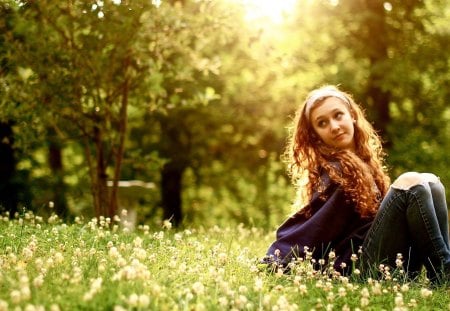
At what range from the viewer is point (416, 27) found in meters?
17.1

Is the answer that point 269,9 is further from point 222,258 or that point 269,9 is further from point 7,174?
point 222,258

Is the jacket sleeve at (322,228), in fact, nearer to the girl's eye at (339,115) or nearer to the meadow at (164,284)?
the meadow at (164,284)

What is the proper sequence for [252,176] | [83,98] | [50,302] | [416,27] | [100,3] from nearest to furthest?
[50,302]
[100,3]
[83,98]
[416,27]
[252,176]

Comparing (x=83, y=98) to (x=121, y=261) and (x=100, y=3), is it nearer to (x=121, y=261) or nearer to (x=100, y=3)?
(x=100, y=3)

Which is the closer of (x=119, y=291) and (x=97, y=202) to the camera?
(x=119, y=291)

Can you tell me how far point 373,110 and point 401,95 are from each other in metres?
1.09

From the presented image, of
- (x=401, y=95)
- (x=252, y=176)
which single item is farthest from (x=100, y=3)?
(x=252, y=176)

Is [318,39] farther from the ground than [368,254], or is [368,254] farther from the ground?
[318,39]

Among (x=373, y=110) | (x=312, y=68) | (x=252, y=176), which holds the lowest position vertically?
(x=252, y=176)

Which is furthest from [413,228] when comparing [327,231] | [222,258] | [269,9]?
[269,9]

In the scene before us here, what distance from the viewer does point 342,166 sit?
16.8ft

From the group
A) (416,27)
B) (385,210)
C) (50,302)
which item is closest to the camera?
(50,302)

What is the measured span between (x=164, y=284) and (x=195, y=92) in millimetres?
7325

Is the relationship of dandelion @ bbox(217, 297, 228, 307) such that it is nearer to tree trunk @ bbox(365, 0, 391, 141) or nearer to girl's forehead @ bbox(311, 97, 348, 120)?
girl's forehead @ bbox(311, 97, 348, 120)
